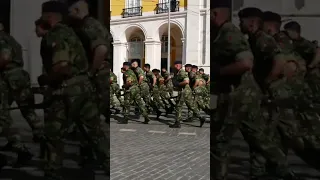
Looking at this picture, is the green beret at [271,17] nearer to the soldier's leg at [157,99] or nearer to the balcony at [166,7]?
the soldier's leg at [157,99]

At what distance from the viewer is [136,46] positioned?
28938 mm

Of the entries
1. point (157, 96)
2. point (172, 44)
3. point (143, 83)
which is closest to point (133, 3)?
point (172, 44)

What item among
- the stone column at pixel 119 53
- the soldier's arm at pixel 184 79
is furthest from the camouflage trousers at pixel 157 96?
the stone column at pixel 119 53

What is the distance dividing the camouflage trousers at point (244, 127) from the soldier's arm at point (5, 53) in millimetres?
1876

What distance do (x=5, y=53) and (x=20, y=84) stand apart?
0.30 meters

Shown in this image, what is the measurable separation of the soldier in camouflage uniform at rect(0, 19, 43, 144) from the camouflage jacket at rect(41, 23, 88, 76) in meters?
0.26

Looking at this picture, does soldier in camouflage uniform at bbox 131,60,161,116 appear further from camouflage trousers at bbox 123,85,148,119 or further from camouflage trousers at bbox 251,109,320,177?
camouflage trousers at bbox 251,109,320,177

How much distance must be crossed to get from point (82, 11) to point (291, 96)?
6.19 feet

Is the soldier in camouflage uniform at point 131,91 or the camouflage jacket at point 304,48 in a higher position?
the camouflage jacket at point 304,48

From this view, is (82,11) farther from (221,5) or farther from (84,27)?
(221,5)

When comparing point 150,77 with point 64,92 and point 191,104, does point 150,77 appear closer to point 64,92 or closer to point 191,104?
point 191,104

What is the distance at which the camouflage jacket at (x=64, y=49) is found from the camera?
11.7 feet

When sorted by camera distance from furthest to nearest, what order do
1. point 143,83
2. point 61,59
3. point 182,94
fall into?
point 143,83 < point 182,94 < point 61,59

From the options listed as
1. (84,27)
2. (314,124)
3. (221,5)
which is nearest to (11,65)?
(84,27)
